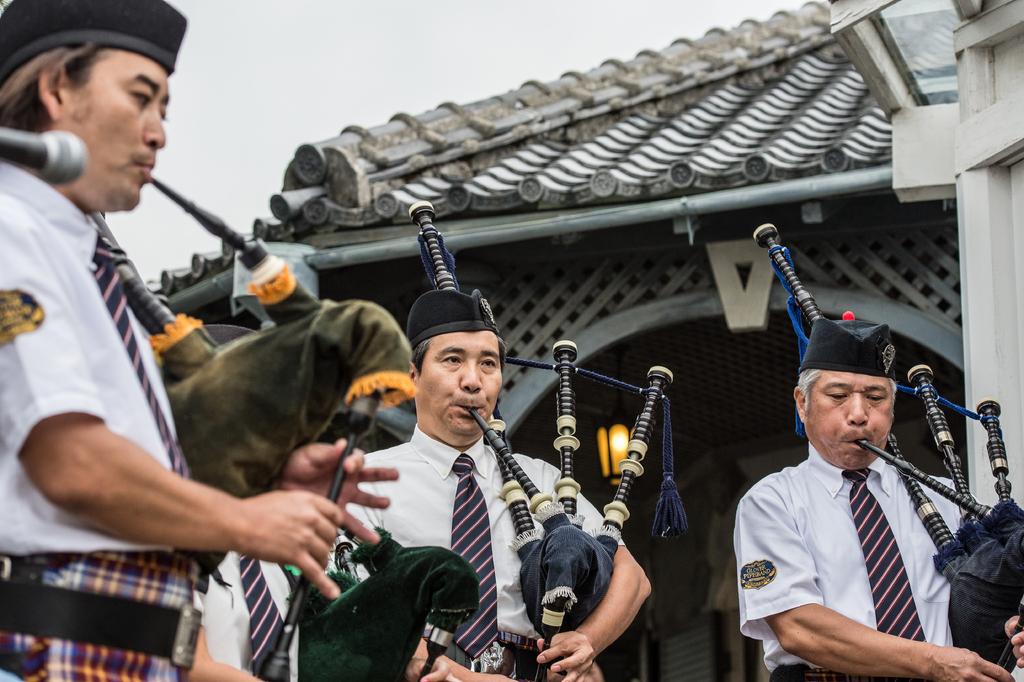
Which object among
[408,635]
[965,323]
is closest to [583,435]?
[965,323]

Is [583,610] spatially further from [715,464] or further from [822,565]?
[715,464]

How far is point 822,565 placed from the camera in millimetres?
4617

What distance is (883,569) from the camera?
4590 mm

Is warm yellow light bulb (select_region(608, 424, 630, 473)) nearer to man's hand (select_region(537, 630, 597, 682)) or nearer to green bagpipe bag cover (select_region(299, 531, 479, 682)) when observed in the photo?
man's hand (select_region(537, 630, 597, 682))

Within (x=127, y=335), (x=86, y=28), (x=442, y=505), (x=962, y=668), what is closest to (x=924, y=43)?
(x=962, y=668)

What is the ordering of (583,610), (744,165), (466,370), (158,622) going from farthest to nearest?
(744,165) → (466,370) → (583,610) → (158,622)

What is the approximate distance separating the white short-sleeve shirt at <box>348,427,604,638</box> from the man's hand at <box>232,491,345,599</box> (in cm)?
186

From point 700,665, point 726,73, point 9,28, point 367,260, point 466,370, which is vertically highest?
point 726,73

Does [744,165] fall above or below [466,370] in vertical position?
above

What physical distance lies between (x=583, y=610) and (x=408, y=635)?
0.96 meters

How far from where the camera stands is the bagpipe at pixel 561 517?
4148mm

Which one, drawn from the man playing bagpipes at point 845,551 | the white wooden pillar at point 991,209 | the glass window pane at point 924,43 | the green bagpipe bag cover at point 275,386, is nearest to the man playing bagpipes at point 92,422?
the green bagpipe bag cover at point 275,386

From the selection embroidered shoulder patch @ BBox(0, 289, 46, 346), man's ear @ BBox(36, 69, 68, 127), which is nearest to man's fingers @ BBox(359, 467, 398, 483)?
embroidered shoulder patch @ BBox(0, 289, 46, 346)

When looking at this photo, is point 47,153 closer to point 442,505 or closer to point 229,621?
point 229,621
